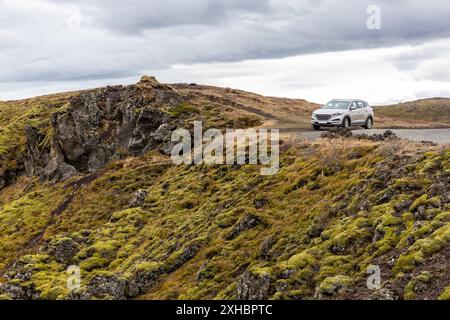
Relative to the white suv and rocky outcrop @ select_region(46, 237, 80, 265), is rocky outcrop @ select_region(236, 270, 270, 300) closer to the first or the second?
rocky outcrop @ select_region(46, 237, 80, 265)

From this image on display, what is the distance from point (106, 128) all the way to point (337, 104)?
115ft

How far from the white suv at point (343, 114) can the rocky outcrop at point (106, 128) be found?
2182cm

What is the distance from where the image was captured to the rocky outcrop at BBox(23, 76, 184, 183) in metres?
72.4

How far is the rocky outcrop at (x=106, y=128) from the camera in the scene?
237 feet

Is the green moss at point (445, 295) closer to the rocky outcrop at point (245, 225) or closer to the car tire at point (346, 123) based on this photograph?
the rocky outcrop at point (245, 225)

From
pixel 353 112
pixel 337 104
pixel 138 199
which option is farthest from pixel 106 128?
pixel 353 112

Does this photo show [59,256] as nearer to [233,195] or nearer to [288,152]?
[233,195]

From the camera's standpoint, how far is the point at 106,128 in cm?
7638

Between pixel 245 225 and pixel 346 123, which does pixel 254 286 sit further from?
pixel 346 123

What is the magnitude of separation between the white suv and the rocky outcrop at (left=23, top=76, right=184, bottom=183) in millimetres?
21815

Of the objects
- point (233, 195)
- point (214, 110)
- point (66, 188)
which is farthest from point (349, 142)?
point (66, 188)

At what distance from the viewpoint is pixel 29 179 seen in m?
83.1

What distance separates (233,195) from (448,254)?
22789mm
